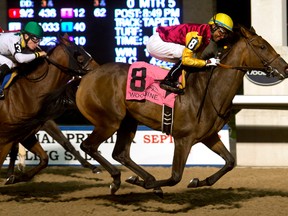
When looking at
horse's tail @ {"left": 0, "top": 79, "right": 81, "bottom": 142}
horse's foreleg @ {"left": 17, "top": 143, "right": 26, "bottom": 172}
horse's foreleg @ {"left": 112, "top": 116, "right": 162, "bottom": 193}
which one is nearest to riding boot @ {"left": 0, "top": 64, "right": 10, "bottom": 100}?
horse's tail @ {"left": 0, "top": 79, "right": 81, "bottom": 142}

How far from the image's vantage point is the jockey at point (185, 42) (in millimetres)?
7703

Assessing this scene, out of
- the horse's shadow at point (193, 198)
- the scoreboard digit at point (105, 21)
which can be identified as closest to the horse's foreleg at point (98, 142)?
the horse's shadow at point (193, 198)

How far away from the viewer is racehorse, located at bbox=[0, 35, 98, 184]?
855cm

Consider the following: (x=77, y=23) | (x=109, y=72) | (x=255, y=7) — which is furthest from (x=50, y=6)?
(x=109, y=72)

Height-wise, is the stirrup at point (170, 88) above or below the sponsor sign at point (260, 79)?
above

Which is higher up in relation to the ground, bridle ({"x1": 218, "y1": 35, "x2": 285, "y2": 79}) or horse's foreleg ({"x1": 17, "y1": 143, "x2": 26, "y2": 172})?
bridle ({"x1": 218, "y1": 35, "x2": 285, "y2": 79})

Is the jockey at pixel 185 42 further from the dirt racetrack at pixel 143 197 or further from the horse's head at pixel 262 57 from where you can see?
the dirt racetrack at pixel 143 197

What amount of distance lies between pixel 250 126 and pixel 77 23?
2803 millimetres

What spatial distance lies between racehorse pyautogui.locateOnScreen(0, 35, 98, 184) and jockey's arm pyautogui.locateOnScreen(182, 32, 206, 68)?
1.45 m

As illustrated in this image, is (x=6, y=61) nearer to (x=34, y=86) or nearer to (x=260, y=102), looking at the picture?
(x=34, y=86)

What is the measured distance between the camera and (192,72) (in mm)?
7922

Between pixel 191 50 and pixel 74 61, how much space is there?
167 cm

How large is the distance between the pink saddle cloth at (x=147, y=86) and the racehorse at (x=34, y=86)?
0.88 m

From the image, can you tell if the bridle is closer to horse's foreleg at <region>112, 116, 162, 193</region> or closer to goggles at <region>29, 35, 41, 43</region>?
horse's foreleg at <region>112, 116, 162, 193</region>
